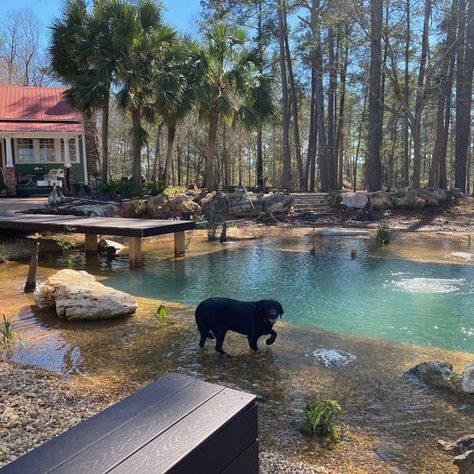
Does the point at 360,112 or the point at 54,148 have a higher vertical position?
the point at 360,112

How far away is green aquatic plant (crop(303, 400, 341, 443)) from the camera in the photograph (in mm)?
3074

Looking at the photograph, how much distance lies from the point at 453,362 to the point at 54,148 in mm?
20701

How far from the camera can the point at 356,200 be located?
1656 centimetres

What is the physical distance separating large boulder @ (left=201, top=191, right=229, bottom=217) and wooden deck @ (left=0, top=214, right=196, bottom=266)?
618cm

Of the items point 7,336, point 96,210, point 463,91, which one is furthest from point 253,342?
point 463,91

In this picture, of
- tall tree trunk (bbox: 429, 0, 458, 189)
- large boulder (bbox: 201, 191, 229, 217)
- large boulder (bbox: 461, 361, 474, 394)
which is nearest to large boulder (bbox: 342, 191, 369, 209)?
large boulder (bbox: 201, 191, 229, 217)

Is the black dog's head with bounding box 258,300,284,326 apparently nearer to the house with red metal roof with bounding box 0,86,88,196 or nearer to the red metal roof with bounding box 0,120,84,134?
the house with red metal roof with bounding box 0,86,88,196

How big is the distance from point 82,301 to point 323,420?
150 inches

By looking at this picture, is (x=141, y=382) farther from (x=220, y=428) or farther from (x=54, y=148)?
(x=54, y=148)

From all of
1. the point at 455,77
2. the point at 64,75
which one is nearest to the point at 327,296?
the point at 64,75

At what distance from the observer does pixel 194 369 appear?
14.3ft

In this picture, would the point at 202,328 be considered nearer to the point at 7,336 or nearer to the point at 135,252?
the point at 7,336

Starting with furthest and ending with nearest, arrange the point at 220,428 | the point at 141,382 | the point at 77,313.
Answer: the point at 77,313 → the point at 141,382 → the point at 220,428

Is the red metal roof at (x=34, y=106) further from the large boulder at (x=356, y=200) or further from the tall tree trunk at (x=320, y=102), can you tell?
the large boulder at (x=356, y=200)
